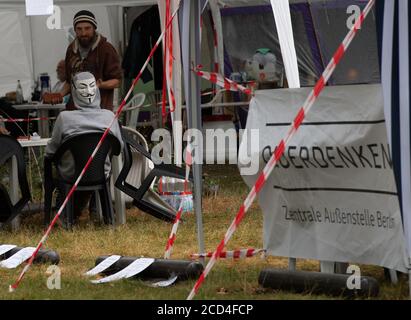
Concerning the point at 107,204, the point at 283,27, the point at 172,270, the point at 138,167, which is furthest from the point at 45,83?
the point at 172,270

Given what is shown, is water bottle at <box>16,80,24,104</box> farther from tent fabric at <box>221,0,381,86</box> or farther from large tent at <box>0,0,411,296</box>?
tent fabric at <box>221,0,381,86</box>

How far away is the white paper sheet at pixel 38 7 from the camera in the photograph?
34.3ft

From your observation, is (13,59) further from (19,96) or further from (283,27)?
(283,27)

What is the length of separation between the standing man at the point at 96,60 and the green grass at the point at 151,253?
1319mm

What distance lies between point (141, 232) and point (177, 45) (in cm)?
174

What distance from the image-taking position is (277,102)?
19.9 feet

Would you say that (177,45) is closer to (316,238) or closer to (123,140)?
(123,140)

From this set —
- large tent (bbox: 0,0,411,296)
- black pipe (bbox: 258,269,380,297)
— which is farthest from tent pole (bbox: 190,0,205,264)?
large tent (bbox: 0,0,411,296)

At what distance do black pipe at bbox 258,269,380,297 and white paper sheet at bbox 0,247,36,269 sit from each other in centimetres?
192

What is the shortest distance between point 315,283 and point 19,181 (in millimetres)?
3937

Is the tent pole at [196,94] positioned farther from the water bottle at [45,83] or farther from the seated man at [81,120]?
the water bottle at [45,83]

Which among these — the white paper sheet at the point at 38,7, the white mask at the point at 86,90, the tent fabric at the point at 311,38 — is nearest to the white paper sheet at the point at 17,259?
the white mask at the point at 86,90

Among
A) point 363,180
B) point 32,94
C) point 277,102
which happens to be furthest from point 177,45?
point 32,94

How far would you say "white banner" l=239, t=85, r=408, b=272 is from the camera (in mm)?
5566
